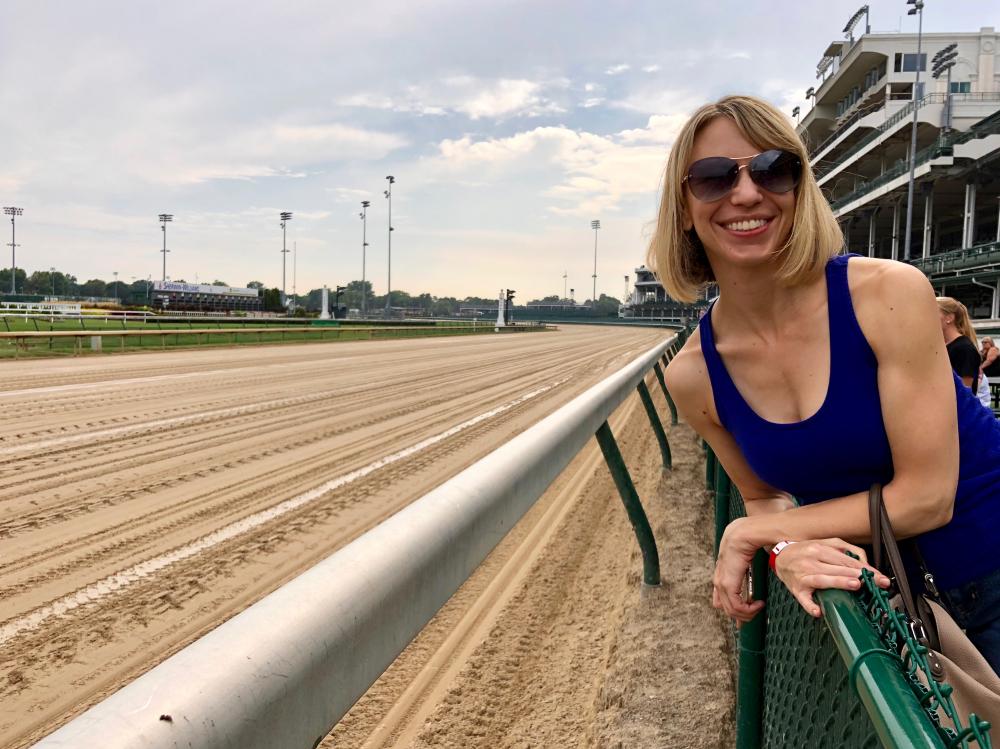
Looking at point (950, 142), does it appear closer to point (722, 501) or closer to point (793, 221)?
point (722, 501)

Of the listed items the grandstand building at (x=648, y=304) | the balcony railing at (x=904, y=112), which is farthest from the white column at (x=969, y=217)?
the grandstand building at (x=648, y=304)

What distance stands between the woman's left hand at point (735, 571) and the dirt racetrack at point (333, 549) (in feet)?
3.32

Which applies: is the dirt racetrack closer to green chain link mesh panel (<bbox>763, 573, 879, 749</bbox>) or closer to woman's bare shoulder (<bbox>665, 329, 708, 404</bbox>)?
green chain link mesh panel (<bbox>763, 573, 879, 749</bbox>)

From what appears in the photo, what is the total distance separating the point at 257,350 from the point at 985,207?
44.0 metres

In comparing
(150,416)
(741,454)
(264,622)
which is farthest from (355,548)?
(150,416)

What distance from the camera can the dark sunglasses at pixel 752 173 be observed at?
1.97 m

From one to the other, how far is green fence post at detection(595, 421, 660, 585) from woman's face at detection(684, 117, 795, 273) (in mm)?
2082

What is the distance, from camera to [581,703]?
3.09 metres

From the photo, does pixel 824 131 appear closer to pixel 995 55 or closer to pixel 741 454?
pixel 995 55

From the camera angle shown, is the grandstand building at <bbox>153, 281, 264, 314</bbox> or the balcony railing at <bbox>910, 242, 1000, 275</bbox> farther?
the grandstand building at <bbox>153, 281, 264, 314</bbox>

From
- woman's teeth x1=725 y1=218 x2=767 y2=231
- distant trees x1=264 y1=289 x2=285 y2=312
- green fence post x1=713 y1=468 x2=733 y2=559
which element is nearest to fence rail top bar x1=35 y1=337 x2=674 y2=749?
Answer: woman's teeth x1=725 y1=218 x2=767 y2=231

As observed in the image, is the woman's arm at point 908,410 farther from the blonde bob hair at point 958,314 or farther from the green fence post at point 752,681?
the blonde bob hair at point 958,314

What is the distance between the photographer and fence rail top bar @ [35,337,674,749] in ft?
2.49

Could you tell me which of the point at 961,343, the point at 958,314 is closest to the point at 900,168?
the point at 958,314
